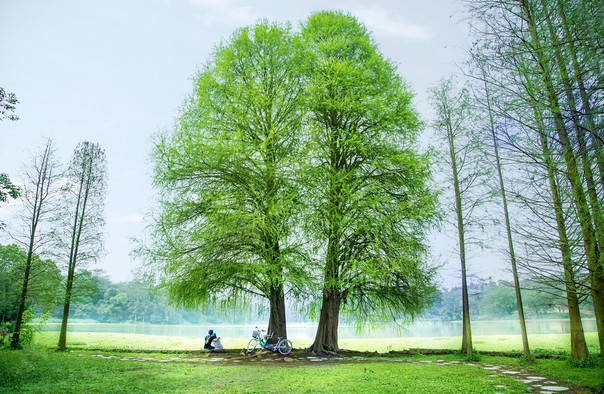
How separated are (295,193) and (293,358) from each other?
4752mm

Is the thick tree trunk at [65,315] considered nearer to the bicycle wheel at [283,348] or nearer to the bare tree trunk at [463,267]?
the bicycle wheel at [283,348]

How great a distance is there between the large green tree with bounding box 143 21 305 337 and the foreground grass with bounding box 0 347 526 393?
8.75ft

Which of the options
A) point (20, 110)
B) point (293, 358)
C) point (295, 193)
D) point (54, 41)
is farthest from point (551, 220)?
point (54, 41)

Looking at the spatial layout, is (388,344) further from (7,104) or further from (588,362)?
(7,104)

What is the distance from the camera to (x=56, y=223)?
1539 centimetres

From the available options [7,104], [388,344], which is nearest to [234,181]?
[7,104]

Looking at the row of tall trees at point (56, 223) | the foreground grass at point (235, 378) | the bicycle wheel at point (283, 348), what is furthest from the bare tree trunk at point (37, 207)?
the bicycle wheel at point (283, 348)

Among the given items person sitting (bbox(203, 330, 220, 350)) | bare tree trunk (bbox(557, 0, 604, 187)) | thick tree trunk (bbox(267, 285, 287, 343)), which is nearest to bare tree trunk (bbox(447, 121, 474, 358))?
thick tree trunk (bbox(267, 285, 287, 343))

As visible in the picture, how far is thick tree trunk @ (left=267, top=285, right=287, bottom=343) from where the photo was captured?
12.0m

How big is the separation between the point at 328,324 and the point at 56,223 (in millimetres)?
11813

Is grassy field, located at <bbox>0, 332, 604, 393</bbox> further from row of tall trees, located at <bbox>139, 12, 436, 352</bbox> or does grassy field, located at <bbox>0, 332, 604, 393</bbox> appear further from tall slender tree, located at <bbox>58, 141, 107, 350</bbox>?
tall slender tree, located at <bbox>58, 141, 107, 350</bbox>

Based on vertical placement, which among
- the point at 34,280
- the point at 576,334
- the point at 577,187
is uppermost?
the point at 577,187

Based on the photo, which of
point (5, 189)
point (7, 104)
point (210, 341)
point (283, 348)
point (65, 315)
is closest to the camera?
point (7, 104)

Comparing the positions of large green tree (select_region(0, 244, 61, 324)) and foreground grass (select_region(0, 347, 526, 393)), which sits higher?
large green tree (select_region(0, 244, 61, 324))
